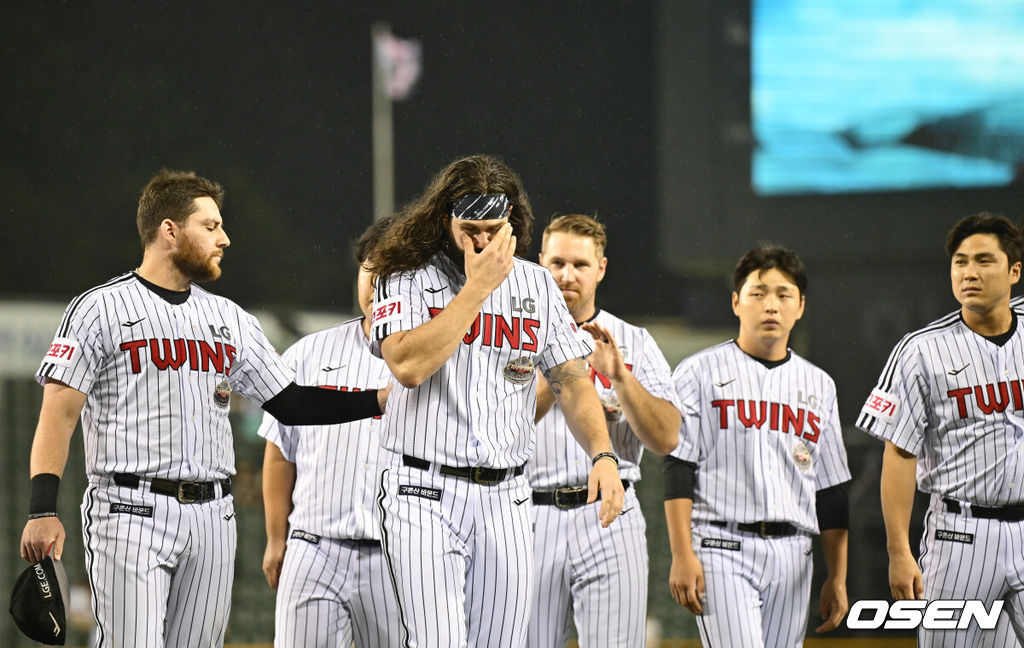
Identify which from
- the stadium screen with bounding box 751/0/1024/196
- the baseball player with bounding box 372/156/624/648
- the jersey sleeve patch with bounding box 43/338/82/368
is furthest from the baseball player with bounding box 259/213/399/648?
the stadium screen with bounding box 751/0/1024/196

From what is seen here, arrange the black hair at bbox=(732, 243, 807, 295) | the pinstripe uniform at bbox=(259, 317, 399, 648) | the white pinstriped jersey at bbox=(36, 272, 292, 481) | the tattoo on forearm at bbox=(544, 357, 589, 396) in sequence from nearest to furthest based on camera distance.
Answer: the tattoo on forearm at bbox=(544, 357, 589, 396)
the white pinstriped jersey at bbox=(36, 272, 292, 481)
the pinstripe uniform at bbox=(259, 317, 399, 648)
the black hair at bbox=(732, 243, 807, 295)

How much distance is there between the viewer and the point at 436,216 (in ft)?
8.77

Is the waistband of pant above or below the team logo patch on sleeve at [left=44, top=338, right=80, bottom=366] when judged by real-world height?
below

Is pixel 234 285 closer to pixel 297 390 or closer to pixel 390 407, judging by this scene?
pixel 297 390

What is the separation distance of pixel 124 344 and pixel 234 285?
2.27 meters

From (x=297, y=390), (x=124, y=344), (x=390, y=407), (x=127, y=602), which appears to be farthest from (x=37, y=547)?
(x=390, y=407)

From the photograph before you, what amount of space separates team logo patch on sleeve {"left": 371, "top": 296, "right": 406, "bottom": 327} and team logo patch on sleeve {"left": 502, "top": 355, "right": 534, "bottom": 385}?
0.28 meters

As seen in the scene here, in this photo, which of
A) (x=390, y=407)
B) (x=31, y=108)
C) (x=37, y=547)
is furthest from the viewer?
(x=31, y=108)

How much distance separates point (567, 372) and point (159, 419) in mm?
1129

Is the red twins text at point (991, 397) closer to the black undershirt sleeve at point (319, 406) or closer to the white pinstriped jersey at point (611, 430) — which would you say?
the white pinstriped jersey at point (611, 430)

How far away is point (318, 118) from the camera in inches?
202

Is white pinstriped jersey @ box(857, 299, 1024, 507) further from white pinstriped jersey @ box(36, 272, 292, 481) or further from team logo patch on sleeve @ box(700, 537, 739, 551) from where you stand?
white pinstriped jersey @ box(36, 272, 292, 481)

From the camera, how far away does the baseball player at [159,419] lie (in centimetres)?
295

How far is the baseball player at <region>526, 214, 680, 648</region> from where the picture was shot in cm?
335
